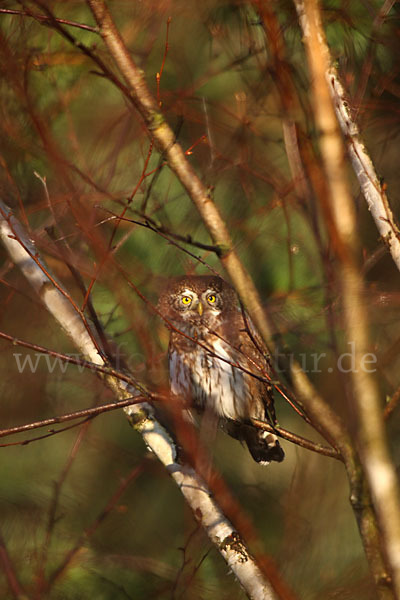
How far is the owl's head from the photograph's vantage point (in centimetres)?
292

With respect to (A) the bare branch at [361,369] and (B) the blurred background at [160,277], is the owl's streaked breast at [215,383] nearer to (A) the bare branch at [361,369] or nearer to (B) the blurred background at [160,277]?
(B) the blurred background at [160,277]

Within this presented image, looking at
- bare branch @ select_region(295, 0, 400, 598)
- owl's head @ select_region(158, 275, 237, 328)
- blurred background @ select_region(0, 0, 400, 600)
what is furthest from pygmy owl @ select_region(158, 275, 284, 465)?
bare branch @ select_region(295, 0, 400, 598)

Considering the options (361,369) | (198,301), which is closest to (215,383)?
(198,301)

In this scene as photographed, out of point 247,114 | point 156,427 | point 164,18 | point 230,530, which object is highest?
point 164,18

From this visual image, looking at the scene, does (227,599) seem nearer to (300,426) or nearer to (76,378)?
(300,426)

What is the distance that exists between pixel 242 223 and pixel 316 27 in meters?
1.76

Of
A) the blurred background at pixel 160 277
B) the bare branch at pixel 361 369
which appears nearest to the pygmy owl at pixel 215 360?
the blurred background at pixel 160 277

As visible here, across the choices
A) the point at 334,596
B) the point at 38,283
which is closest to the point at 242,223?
the point at 38,283

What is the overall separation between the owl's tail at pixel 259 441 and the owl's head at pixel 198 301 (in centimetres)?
51

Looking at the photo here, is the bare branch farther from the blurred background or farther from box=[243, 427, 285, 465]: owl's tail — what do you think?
the blurred background

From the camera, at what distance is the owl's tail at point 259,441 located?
9.77 feet

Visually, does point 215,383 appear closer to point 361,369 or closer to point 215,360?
point 215,360

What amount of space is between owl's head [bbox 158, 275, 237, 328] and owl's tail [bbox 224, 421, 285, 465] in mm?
507

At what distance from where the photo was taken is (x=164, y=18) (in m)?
3.55
